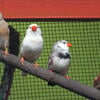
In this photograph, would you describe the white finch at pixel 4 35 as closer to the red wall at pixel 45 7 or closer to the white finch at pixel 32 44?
the white finch at pixel 32 44

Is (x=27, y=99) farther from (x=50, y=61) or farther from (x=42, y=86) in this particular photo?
(x=50, y=61)

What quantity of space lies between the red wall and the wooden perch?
212 millimetres

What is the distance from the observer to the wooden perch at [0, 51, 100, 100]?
1990 millimetres

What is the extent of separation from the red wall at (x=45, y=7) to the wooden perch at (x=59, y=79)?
0.70ft

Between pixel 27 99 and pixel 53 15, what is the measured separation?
96.6 inches

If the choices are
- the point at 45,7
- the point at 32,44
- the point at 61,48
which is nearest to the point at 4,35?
the point at 32,44

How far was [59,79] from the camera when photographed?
2.03 meters

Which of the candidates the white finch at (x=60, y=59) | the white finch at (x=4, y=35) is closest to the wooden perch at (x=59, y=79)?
the white finch at (x=60, y=59)

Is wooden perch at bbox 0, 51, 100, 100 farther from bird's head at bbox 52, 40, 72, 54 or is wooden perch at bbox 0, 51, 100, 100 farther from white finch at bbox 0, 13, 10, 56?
white finch at bbox 0, 13, 10, 56

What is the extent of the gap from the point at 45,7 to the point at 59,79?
0.34m

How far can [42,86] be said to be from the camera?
4.91 metres

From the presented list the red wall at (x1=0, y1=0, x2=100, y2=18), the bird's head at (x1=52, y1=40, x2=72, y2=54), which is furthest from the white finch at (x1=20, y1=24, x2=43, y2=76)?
the red wall at (x1=0, y1=0, x2=100, y2=18)

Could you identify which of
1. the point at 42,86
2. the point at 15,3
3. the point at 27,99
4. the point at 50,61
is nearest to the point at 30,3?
the point at 15,3

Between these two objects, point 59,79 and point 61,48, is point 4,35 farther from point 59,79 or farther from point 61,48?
point 59,79
